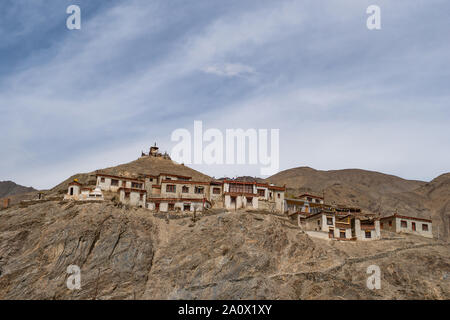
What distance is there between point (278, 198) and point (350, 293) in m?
27.5

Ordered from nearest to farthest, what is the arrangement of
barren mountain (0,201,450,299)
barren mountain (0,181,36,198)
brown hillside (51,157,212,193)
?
barren mountain (0,201,450,299) → brown hillside (51,157,212,193) → barren mountain (0,181,36,198)

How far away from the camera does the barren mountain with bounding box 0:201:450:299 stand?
60438 mm

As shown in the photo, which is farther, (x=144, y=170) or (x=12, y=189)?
(x=12, y=189)

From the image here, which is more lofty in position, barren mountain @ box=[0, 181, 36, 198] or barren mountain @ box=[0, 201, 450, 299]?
barren mountain @ box=[0, 181, 36, 198]

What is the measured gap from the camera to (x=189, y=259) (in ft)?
213

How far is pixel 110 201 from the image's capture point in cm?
7419

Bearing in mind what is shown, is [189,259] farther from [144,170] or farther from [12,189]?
[12,189]

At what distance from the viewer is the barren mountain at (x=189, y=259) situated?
6044 cm

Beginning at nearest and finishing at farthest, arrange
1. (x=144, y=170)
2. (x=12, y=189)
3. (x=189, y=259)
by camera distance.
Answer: (x=189, y=259), (x=144, y=170), (x=12, y=189)

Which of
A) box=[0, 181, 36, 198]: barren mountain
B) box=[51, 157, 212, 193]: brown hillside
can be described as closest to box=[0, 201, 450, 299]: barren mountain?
box=[51, 157, 212, 193]: brown hillside

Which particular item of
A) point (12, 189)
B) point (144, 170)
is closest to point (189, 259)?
point (144, 170)

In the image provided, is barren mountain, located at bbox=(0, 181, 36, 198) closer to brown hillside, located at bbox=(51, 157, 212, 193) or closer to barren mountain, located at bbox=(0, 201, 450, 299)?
brown hillside, located at bbox=(51, 157, 212, 193)
